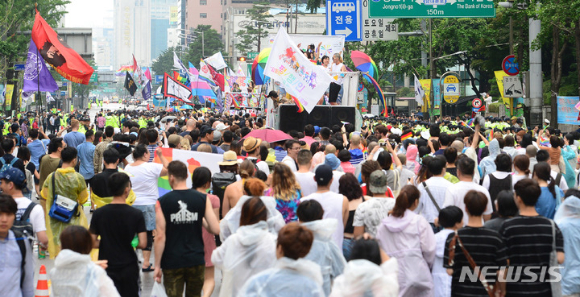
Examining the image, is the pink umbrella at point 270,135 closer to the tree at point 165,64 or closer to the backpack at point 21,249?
the backpack at point 21,249

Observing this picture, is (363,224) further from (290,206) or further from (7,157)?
(7,157)

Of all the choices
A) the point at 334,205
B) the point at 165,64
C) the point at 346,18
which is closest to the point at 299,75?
the point at 334,205

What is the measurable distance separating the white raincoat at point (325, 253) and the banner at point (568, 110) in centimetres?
2141

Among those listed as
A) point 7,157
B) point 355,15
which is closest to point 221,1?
point 355,15

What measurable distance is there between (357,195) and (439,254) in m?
1.02

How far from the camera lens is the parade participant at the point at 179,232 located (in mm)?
6520

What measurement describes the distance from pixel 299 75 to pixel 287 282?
34.0 ft

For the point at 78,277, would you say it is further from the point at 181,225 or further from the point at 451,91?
the point at 451,91

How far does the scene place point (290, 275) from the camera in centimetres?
Answer: 455

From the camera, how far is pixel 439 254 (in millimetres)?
6469

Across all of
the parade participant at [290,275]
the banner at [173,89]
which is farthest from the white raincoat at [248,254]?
the banner at [173,89]

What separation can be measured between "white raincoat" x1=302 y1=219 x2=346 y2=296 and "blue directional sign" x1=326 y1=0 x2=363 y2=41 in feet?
69.4

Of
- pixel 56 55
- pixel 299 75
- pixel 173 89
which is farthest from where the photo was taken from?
pixel 173 89

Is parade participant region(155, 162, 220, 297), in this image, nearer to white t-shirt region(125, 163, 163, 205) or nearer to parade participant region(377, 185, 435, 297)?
parade participant region(377, 185, 435, 297)
